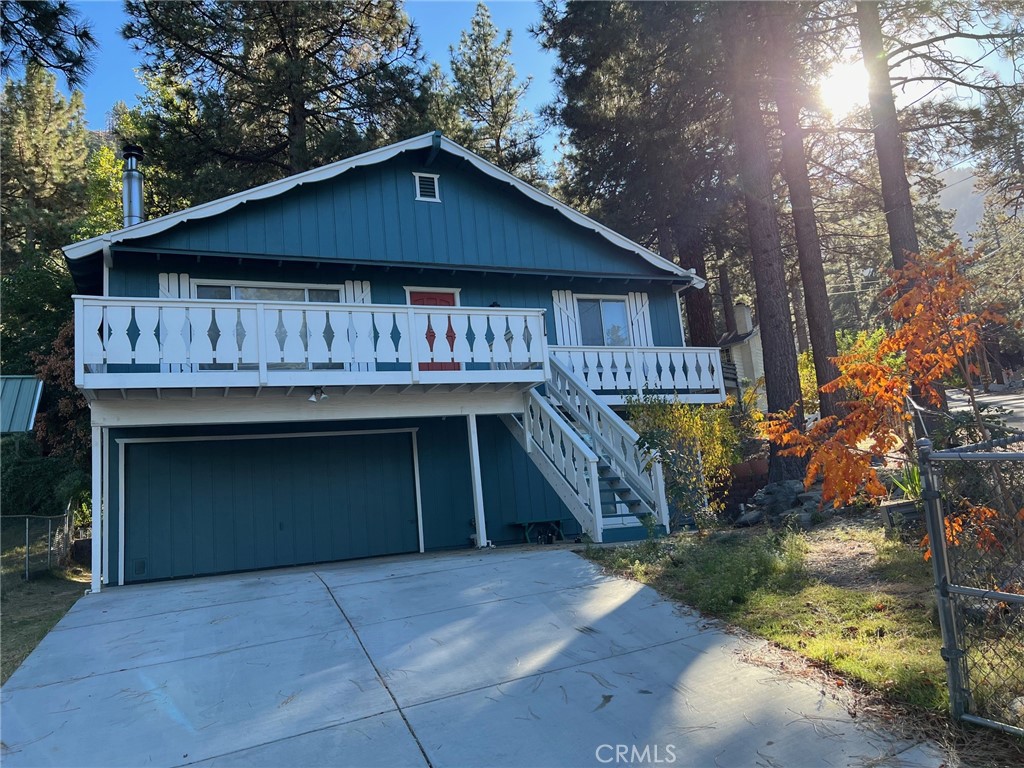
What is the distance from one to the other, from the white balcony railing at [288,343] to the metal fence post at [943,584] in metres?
6.75

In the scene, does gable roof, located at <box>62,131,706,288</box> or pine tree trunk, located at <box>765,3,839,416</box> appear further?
pine tree trunk, located at <box>765,3,839,416</box>

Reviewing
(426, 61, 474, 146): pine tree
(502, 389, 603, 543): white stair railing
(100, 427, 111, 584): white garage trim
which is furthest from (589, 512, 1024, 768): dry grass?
(426, 61, 474, 146): pine tree

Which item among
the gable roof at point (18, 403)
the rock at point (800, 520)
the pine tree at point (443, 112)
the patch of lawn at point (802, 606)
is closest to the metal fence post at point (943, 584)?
the patch of lawn at point (802, 606)

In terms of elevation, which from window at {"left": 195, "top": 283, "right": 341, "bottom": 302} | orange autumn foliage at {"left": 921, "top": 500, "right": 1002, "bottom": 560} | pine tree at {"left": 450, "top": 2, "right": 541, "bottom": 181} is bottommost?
orange autumn foliage at {"left": 921, "top": 500, "right": 1002, "bottom": 560}

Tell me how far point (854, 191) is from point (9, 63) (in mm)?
18838

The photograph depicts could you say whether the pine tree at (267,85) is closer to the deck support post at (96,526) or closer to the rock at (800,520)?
the deck support post at (96,526)

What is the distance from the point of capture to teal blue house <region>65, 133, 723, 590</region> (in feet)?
28.2

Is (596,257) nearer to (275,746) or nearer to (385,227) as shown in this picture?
(385,227)

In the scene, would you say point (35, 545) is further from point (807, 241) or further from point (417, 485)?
point (807, 241)

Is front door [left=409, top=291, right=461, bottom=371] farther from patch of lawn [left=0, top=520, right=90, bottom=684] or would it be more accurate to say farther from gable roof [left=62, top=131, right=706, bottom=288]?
patch of lawn [left=0, top=520, right=90, bottom=684]

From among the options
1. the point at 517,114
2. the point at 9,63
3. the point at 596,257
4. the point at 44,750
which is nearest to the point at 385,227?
the point at 596,257

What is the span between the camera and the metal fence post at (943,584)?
336 centimetres

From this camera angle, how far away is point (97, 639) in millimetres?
5633

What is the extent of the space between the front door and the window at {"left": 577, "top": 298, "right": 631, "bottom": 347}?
2.74 meters
